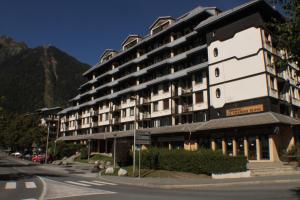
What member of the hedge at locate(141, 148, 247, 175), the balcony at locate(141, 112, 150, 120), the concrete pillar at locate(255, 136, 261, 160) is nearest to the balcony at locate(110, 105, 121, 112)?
the balcony at locate(141, 112, 150, 120)

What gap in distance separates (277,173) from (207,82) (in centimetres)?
1998

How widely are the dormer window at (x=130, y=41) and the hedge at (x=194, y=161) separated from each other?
39.7 metres

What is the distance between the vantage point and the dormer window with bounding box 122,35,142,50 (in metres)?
66.4

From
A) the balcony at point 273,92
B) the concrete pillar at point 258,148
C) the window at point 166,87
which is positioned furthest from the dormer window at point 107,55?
the concrete pillar at point 258,148

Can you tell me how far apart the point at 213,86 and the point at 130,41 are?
3191 cm

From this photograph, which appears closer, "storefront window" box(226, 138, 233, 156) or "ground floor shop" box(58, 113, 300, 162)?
"ground floor shop" box(58, 113, 300, 162)

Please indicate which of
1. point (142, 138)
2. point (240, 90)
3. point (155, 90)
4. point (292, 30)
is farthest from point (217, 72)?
point (292, 30)

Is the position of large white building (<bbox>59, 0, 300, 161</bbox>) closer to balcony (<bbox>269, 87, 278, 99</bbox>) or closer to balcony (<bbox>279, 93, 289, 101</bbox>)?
balcony (<bbox>269, 87, 278, 99</bbox>)

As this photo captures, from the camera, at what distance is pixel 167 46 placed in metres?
51.7

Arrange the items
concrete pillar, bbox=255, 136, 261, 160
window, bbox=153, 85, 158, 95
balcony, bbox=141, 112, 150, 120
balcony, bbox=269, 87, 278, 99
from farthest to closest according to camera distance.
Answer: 1. balcony, bbox=141, 112, 150, 120
2. window, bbox=153, 85, 158, 95
3. balcony, bbox=269, 87, 278, 99
4. concrete pillar, bbox=255, 136, 261, 160

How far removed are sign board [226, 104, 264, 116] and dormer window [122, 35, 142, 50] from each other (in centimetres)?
3366

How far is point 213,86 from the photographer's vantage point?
41.3 m

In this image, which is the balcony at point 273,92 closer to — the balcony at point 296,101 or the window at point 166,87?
the balcony at point 296,101

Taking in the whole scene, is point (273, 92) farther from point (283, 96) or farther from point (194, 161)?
point (194, 161)
